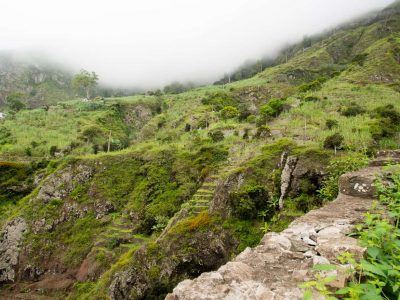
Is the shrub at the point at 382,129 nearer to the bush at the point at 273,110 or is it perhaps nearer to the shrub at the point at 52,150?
the bush at the point at 273,110

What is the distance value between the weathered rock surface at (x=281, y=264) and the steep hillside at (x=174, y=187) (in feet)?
13.1

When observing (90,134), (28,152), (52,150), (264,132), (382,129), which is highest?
(90,134)

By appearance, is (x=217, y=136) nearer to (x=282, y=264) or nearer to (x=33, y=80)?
(x=282, y=264)

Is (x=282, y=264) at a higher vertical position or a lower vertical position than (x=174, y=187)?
higher

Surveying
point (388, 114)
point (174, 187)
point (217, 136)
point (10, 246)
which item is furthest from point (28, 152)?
point (388, 114)

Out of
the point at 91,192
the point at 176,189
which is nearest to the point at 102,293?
the point at 176,189

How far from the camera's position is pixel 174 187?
2883cm

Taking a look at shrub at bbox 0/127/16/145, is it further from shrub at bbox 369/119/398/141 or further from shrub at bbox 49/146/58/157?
shrub at bbox 369/119/398/141

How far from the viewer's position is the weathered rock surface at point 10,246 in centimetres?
2730

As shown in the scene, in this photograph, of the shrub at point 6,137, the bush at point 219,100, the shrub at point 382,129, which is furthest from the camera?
the bush at point 219,100

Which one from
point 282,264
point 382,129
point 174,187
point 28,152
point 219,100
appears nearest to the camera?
point 282,264

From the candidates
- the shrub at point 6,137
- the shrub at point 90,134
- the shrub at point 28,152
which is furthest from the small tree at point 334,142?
the shrub at point 6,137

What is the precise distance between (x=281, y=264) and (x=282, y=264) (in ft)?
0.05

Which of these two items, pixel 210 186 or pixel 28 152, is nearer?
pixel 210 186
